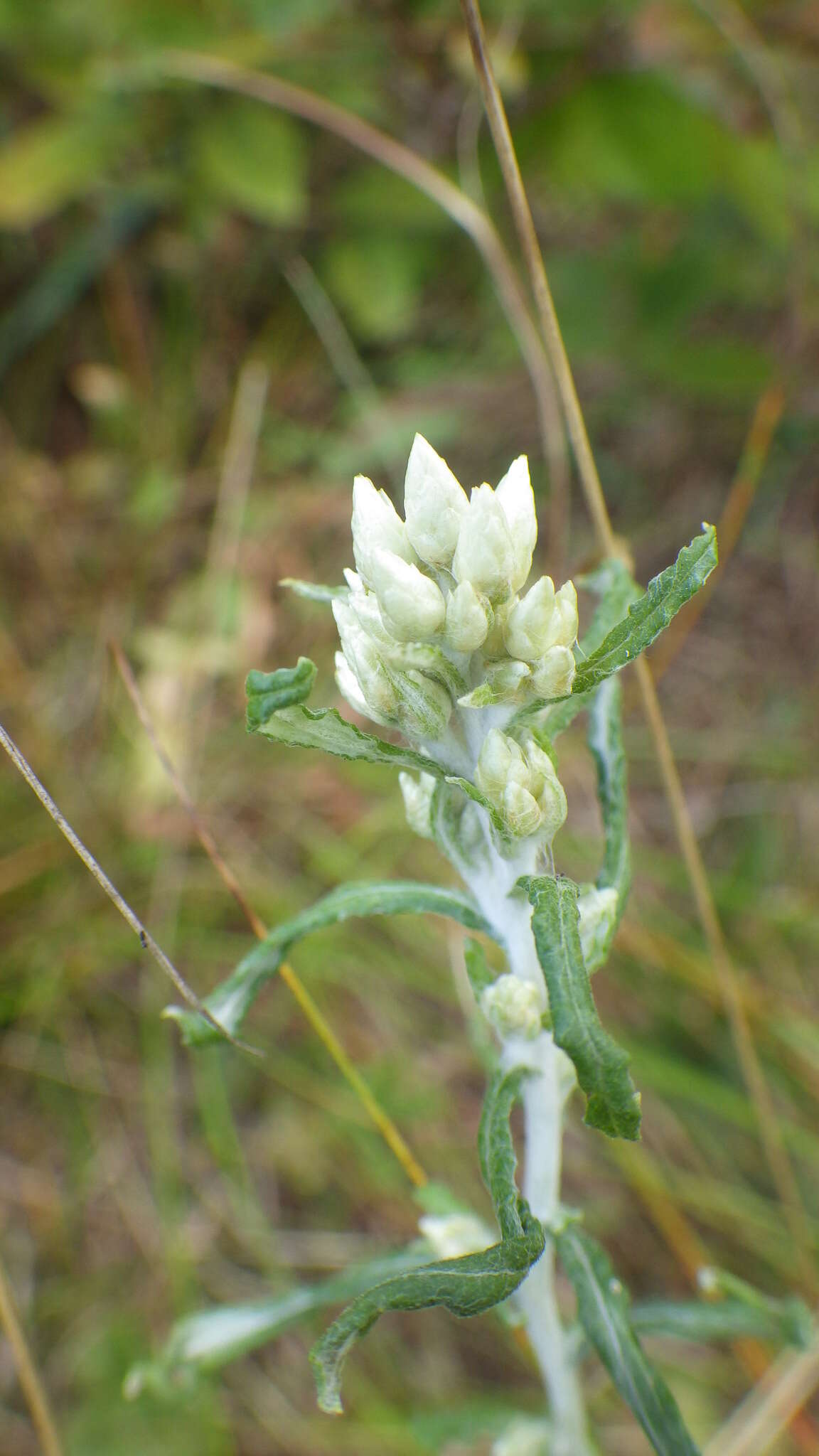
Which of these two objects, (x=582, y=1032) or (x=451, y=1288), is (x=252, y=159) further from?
(x=451, y=1288)

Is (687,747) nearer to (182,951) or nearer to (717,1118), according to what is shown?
(717,1118)

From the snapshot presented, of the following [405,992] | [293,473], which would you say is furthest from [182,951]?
[293,473]

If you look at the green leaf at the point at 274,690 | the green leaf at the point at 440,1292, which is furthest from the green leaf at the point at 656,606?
the green leaf at the point at 440,1292

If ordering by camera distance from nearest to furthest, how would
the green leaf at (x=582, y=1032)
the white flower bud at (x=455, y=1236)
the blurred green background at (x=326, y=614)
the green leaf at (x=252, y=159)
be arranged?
the green leaf at (x=582, y=1032) < the white flower bud at (x=455, y=1236) < the blurred green background at (x=326, y=614) < the green leaf at (x=252, y=159)

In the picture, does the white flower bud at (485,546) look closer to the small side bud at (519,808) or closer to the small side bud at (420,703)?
the small side bud at (420,703)

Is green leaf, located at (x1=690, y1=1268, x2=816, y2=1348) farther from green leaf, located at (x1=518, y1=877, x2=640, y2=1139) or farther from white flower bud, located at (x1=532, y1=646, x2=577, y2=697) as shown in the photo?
white flower bud, located at (x1=532, y1=646, x2=577, y2=697)

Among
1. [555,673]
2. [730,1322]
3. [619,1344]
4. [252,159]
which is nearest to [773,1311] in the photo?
[730,1322]

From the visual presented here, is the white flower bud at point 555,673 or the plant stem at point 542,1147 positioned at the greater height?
the white flower bud at point 555,673
